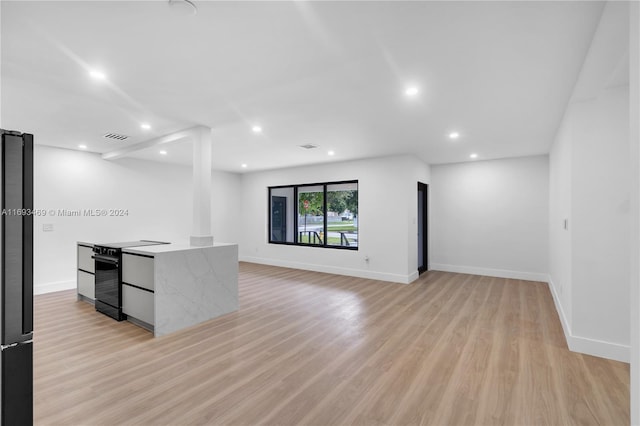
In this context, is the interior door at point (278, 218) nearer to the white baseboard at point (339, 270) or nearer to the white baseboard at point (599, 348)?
the white baseboard at point (339, 270)

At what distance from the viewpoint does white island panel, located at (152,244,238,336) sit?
3.51 metres

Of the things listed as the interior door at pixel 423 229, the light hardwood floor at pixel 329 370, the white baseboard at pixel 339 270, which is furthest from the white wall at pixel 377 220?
the light hardwood floor at pixel 329 370

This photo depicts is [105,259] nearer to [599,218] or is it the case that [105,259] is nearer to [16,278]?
[16,278]

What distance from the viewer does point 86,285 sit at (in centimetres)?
475

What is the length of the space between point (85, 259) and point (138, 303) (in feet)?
5.93

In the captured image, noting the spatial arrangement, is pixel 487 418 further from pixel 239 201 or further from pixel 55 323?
pixel 239 201

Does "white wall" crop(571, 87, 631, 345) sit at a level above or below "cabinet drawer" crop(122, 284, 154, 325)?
above

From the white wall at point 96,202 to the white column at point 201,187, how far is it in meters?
3.15

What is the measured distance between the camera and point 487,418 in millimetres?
2055

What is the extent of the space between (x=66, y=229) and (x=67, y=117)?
276cm

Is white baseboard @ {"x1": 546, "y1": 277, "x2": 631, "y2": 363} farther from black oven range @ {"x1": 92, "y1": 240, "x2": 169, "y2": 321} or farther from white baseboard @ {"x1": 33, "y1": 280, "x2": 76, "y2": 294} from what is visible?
white baseboard @ {"x1": 33, "y1": 280, "x2": 76, "y2": 294}

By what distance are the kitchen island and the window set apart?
3.44 metres

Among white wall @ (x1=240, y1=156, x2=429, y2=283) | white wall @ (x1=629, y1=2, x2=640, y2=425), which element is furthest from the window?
white wall @ (x1=629, y1=2, x2=640, y2=425)

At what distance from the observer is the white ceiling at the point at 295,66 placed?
189 cm
